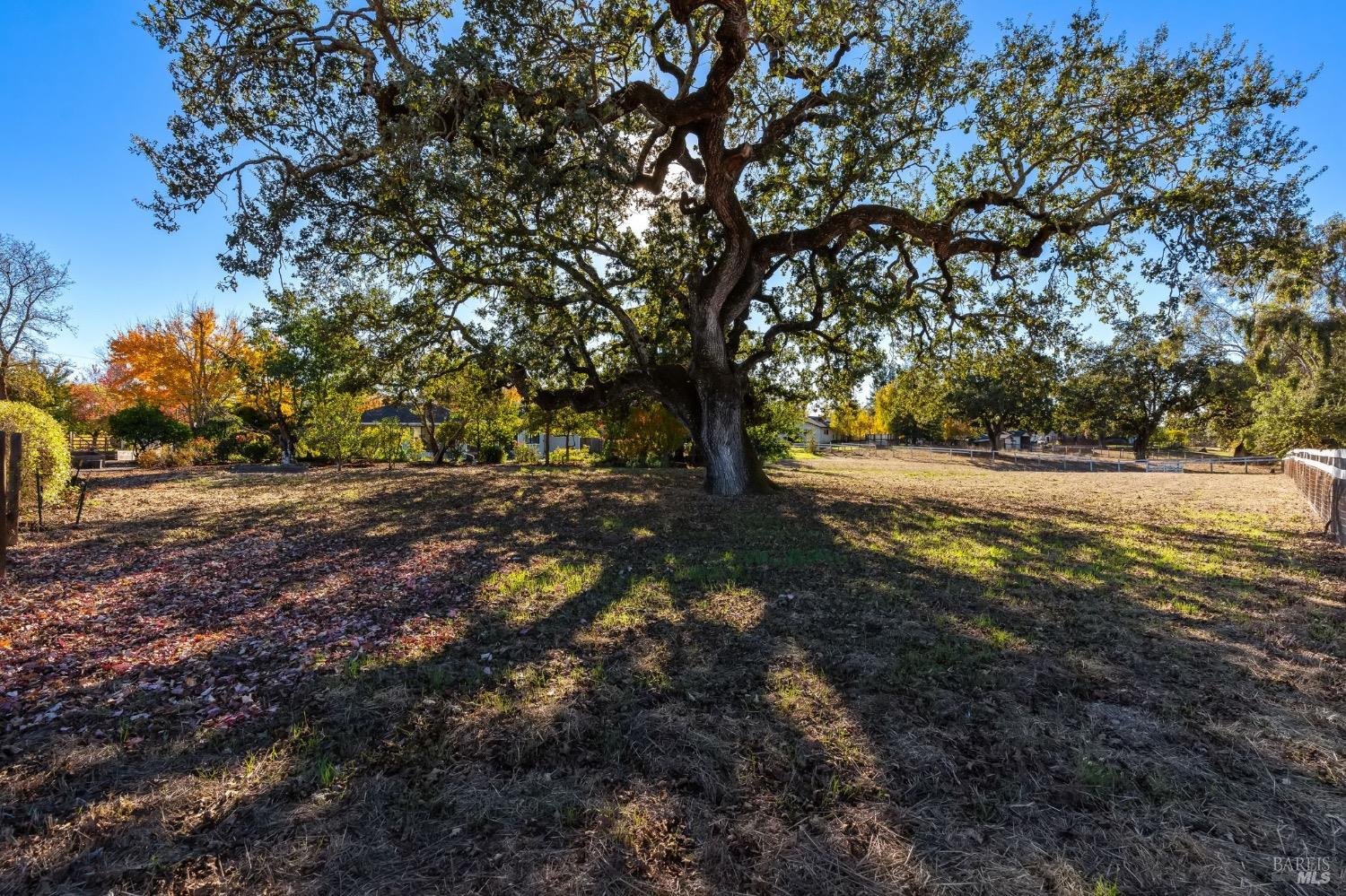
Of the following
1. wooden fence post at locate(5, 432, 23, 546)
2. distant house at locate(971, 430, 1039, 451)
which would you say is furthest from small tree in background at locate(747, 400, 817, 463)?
distant house at locate(971, 430, 1039, 451)

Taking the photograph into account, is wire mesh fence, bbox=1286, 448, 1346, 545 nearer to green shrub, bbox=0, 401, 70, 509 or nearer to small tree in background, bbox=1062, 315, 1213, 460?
green shrub, bbox=0, 401, 70, 509

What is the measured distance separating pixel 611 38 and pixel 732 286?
540 cm

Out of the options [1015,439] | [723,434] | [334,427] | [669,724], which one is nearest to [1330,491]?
[723,434]

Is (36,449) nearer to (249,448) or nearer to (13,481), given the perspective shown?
(13,481)

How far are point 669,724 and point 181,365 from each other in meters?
39.0

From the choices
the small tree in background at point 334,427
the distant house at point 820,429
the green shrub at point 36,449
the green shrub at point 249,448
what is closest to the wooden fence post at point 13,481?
the green shrub at point 36,449

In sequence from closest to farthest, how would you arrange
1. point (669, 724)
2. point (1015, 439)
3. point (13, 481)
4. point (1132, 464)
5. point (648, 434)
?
point (669, 724), point (13, 481), point (648, 434), point (1132, 464), point (1015, 439)

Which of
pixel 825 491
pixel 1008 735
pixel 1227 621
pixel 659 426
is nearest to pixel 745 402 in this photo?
pixel 825 491

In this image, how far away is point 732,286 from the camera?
12.5 metres

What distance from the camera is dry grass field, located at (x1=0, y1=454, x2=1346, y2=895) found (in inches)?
82.3

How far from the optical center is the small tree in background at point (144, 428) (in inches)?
864

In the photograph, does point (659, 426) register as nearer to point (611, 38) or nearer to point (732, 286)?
point (732, 286)

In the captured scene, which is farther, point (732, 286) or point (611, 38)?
point (732, 286)

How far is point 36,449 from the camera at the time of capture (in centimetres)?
874
